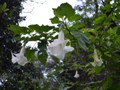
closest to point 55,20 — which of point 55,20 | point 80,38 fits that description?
point 55,20

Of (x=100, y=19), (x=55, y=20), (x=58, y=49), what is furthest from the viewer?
(x=100, y=19)

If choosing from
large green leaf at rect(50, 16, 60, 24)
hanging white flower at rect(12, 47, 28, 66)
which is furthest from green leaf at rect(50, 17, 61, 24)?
hanging white flower at rect(12, 47, 28, 66)

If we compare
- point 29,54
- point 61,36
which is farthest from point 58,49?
point 29,54

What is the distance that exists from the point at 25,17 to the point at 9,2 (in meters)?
0.48

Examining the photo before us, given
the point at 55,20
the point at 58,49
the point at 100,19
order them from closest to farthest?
the point at 58,49
the point at 55,20
the point at 100,19

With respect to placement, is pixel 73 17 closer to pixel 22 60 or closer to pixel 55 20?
pixel 55 20

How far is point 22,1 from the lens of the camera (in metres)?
5.78

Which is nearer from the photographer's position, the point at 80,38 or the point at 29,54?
the point at 80,38

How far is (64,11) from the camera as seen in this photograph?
78 centimetres

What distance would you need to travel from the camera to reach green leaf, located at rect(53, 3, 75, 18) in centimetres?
77

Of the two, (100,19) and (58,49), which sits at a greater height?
(100,19)

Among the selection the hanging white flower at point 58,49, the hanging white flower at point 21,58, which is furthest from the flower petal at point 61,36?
the hanging white flower at point 21,58

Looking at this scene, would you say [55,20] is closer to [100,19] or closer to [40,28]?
[40,28]

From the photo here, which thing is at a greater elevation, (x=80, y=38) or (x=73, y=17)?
(x=73, y=17)
